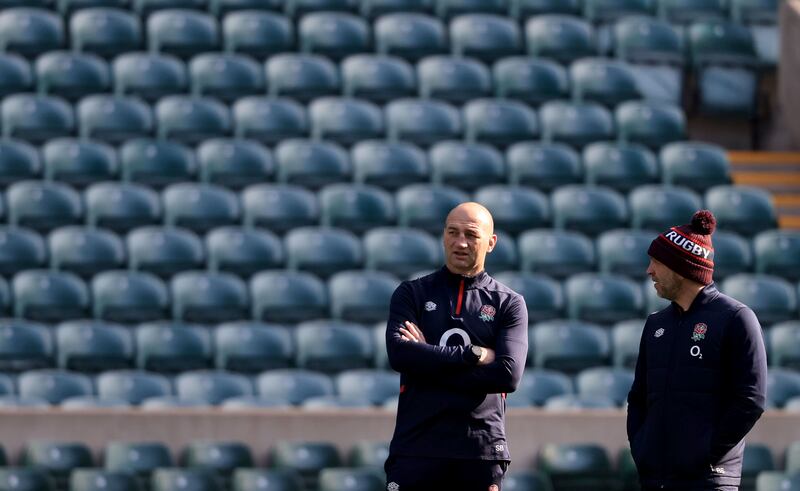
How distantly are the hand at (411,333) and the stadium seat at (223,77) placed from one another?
25.2 ft

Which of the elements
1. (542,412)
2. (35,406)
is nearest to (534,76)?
(542,412)

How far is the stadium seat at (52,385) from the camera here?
31.1 feet

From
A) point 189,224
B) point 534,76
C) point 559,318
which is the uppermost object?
point 534,76

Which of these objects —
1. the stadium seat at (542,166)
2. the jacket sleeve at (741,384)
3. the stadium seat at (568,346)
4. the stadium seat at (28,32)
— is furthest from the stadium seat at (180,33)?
the jacket sleeve at (741,384)

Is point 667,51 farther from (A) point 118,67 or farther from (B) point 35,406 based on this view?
(B) point 35,406

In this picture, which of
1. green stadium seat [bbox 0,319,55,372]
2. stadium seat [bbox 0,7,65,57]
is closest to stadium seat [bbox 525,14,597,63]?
stadium seat [bbox 0,7,65,57]

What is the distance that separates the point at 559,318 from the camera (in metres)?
10.9

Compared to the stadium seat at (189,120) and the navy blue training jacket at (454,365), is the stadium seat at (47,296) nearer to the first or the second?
the stadium seat at (189,120)

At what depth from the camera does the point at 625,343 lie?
10.4m

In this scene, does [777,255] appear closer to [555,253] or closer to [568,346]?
[555,253]

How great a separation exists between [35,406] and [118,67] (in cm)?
414

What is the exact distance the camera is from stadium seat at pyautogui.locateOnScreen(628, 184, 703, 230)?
464 inches

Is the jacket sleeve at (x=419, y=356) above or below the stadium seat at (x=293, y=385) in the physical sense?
above

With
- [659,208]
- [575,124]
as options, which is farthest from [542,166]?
[659,208]
